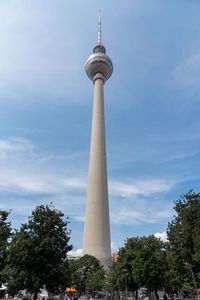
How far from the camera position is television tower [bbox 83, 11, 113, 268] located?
240ft

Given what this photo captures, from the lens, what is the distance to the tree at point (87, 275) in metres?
50.9

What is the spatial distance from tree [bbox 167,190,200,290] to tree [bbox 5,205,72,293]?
47.7ft

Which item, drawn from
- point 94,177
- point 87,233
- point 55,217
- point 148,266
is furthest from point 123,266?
point 94,177

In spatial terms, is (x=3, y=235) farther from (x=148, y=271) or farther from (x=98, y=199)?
(x=98, y=199)

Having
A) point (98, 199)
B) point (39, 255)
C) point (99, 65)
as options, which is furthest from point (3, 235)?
point (99, 65)

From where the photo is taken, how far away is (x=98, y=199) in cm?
7900

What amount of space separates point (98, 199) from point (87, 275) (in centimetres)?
2712

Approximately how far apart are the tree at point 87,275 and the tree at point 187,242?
867 inches

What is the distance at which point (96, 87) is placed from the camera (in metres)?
95.9

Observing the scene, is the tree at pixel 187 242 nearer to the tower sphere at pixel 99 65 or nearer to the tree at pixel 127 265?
the tree at pixel 127 265

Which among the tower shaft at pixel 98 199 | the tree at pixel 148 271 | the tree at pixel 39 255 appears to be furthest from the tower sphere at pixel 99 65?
the tree at pixel 39 255

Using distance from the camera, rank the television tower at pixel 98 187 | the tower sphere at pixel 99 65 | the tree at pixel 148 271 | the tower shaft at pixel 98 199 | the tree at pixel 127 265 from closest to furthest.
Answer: the tree at pixel 148 271 < the tree at pixel 127 265 < the tower shaft at pixel 98 199 < the television tower at pixel 98 187 < the tower sphere at pixel 99 65

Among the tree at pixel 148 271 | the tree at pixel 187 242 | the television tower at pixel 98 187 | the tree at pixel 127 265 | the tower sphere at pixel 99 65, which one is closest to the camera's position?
the tree at pixel 187 242

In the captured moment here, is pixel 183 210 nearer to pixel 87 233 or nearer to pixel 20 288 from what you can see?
pixel 20 288
